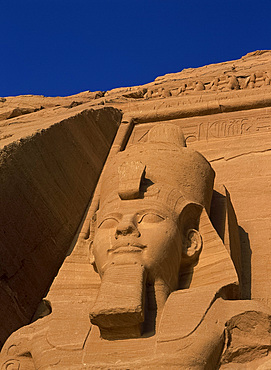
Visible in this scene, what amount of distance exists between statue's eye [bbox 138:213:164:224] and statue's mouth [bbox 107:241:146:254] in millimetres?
236

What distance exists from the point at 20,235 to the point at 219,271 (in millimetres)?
1688

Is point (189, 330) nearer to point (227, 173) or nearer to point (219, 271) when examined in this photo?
point (219, 271)

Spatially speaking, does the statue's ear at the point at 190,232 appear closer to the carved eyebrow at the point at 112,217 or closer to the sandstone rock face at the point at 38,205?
the carved eyebrow at the point at 112,217

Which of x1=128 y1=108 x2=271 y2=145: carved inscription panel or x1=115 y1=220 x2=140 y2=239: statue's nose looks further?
x1=128 y1=108 x2=271 y2=145: carved inscription panel

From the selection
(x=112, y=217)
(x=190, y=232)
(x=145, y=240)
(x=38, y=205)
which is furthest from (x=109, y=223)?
(x=38, y=205)

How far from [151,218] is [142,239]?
0.20 metres

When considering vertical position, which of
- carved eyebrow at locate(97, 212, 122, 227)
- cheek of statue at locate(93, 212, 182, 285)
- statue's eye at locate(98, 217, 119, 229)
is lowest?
cheek of statue at locate(93, 212, 182, 285)

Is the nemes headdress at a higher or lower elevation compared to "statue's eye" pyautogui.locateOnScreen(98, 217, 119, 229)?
higher

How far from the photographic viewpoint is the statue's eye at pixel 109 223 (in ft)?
12.9

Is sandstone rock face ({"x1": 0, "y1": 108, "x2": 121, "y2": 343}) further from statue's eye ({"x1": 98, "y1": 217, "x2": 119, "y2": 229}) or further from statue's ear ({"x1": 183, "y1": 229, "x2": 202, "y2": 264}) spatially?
statue's ear ({"x1": 183, "y1": 229, "x2": 202, "y2": 264})

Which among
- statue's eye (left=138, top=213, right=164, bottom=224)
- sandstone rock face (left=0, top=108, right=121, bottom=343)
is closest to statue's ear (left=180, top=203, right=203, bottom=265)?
statue's eye (left=138, top=213, right=164, bottom=224)

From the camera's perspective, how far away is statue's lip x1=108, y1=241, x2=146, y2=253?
3.61 metres

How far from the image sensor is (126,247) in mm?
3637

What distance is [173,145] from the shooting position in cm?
475
